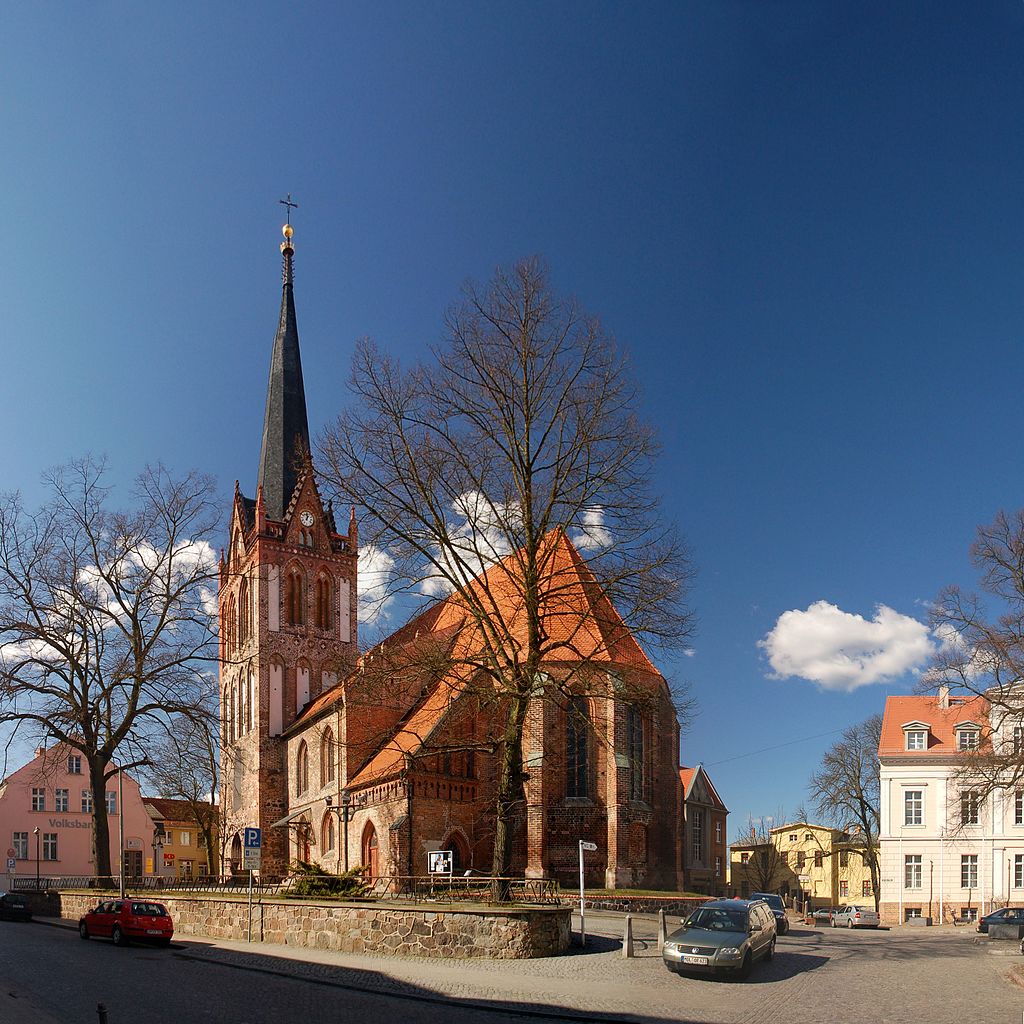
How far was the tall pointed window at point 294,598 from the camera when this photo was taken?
5000 centimetres

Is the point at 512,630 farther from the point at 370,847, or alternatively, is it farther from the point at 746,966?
the point at 746,966

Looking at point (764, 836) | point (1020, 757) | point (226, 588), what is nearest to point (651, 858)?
point (1020, 757)

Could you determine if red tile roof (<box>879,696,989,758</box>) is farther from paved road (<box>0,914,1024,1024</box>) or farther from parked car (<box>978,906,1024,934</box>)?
paved road (<box>0,914,1024,1024</box>)

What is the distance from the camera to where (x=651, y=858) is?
37.6 meters

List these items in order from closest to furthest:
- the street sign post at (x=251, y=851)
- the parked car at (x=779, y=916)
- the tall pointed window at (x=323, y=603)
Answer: the street sign post at (x=251, y=851), the parked car at (x=779, y=916), the tall pointed window at (x=323, y=603)

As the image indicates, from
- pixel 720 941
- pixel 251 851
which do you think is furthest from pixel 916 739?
pixel 251 851

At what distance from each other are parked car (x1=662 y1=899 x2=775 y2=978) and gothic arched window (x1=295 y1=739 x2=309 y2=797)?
28951mm

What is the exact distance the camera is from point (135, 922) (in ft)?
82.5

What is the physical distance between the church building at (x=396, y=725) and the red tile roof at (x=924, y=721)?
1621 cm

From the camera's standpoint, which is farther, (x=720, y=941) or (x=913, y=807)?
(x=913, y=807)

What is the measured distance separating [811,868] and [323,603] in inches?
2002

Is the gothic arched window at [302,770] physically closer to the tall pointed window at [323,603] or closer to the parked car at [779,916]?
the tall pointed window at [323,603]

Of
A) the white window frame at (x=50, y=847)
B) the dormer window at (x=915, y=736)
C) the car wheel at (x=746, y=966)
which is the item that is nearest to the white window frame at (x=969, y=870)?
the dormer window at (x=915, y=736)

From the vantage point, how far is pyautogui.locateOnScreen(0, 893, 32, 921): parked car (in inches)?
1366
